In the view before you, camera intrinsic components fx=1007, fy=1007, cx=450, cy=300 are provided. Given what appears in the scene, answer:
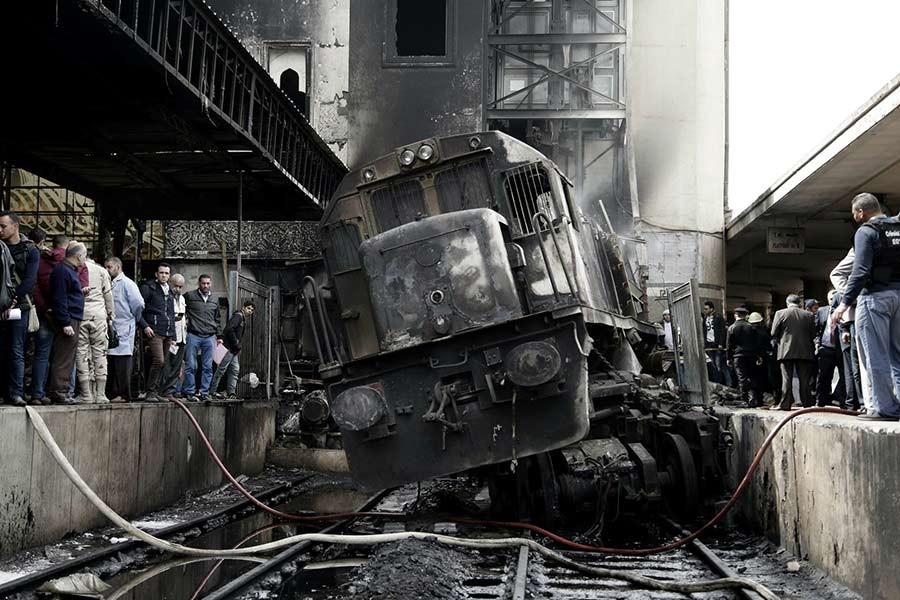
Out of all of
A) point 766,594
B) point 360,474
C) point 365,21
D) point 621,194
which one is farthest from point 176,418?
point 365,21

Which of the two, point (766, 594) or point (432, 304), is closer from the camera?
point (766, 594)

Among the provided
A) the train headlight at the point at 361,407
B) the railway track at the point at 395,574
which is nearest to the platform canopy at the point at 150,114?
the train headlight at the point at 361,407

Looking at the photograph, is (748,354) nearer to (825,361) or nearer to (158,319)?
(825,361)

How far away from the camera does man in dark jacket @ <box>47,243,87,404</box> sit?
924 cm

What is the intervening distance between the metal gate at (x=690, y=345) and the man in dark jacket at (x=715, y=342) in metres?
4.29

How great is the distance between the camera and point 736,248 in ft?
85.9

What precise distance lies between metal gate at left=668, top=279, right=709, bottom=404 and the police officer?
5423 millimetres

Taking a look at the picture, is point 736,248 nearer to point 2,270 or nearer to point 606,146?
point 606,146

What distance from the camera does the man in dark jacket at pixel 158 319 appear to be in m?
12.3

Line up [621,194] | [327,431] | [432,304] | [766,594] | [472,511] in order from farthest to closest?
[621,194]
[327,431]
[472,511]
[432,304]
[766,594]

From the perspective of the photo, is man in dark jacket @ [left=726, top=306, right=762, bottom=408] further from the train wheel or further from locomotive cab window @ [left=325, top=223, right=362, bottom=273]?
locomotive cab window @ [left=325, top=223, right=362, bottom=273]

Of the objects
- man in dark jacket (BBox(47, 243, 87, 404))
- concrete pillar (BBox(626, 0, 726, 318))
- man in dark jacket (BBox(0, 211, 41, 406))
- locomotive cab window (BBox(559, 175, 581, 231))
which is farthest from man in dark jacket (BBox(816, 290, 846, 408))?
concrete pillar (BBox(626, 0, 726, 318))

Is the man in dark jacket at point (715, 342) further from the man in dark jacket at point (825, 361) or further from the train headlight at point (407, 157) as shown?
the train headlight at point (407, 157)

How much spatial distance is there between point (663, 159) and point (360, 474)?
60.3 ft
